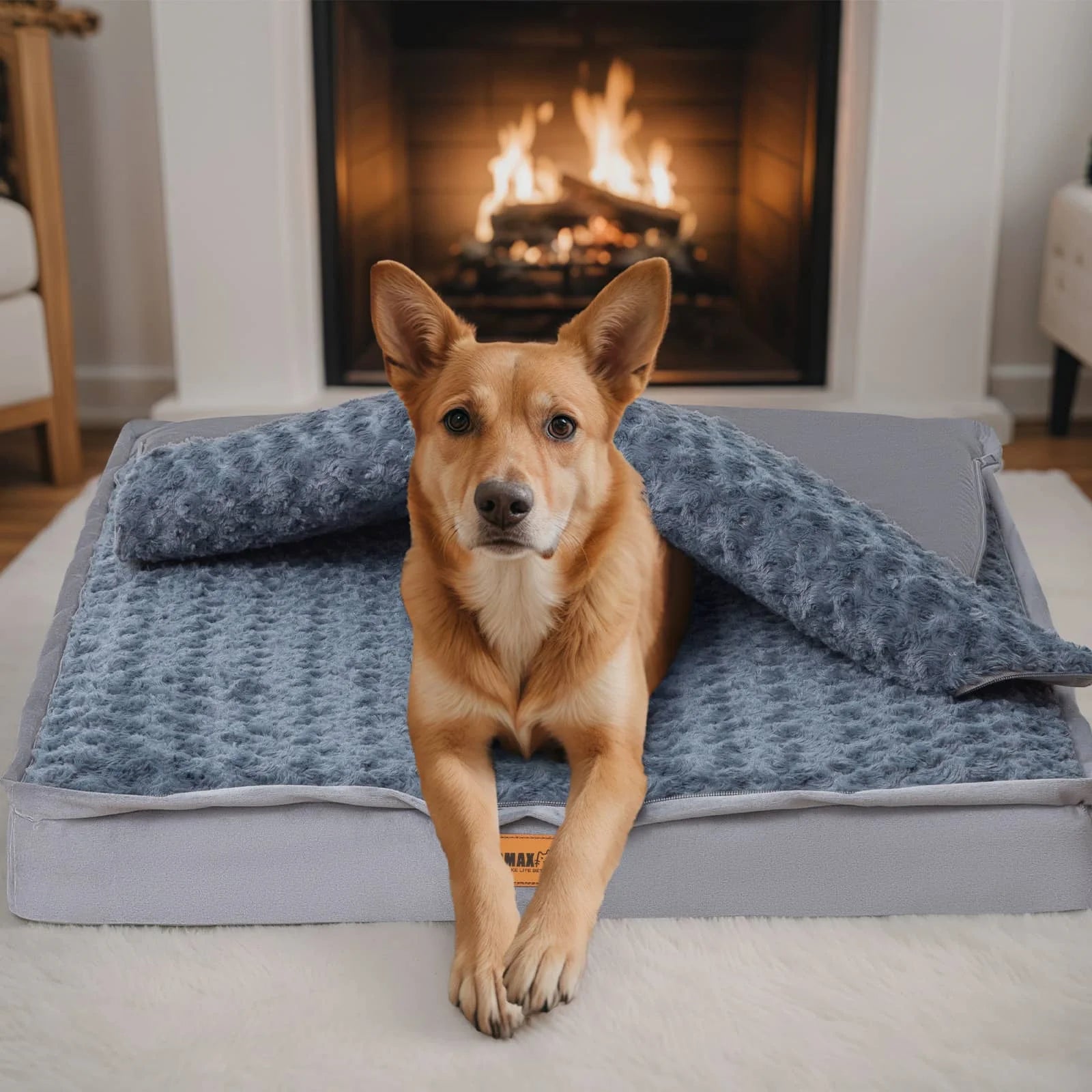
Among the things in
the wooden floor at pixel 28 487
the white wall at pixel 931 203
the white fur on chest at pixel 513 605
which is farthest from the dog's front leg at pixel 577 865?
the white wall at pixel 931 203

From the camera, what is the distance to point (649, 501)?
2.06 meters

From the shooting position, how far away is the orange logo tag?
5.22 feet

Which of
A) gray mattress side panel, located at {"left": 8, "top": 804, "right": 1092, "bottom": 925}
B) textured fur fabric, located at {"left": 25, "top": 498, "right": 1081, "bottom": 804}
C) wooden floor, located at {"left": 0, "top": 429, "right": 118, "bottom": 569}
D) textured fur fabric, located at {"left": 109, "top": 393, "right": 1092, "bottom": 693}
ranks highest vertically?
textured fur fabric, located at {"left": 109, "top": 393, "right": 1092, "bottom": 693}

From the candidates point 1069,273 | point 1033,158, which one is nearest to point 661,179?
point 1033,158

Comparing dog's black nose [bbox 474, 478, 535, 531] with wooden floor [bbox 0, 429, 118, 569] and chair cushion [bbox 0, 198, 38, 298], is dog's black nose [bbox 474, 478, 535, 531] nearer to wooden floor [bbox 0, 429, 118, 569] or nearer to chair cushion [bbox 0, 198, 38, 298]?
wooden floor [bbox 0, 429, 118, 569]

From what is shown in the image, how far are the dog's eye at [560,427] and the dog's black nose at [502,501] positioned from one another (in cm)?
12

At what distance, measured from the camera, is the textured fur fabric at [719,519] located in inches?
73.4

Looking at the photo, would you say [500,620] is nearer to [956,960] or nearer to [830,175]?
[956,960]

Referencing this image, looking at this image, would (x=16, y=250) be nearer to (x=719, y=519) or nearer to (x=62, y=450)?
(x=62, y=450)

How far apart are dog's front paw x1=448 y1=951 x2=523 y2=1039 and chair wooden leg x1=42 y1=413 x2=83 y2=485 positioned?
2.49 meters

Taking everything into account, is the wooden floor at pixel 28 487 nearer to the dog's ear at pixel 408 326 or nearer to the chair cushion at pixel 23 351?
the chair cushion at pixel 23 351

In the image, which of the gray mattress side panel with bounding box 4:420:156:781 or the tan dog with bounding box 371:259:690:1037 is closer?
the tan dog with bounding box 371:259:690:1037

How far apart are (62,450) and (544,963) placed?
102 inches

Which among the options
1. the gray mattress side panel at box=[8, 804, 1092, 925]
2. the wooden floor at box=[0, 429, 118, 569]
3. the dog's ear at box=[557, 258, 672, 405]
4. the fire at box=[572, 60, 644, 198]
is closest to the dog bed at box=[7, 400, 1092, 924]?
the gray mattress side panel at box=[8, 804, 1092, 925]
